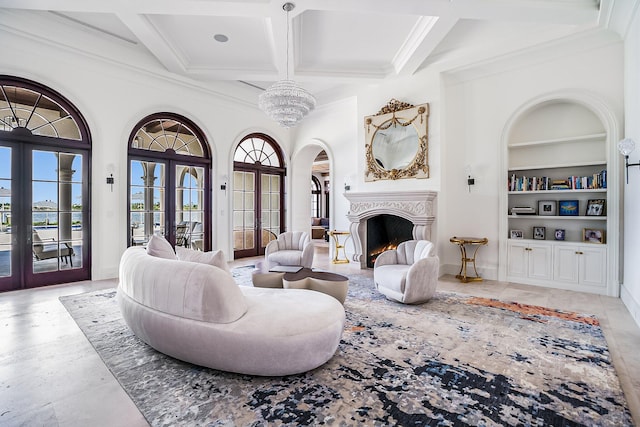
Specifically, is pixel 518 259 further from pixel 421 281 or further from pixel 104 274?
pixel 104 274

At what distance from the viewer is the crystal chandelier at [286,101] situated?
4.48m

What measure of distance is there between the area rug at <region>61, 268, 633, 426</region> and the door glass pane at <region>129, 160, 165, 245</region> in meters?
2.89

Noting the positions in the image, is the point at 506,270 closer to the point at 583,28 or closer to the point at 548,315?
the point at 548,315

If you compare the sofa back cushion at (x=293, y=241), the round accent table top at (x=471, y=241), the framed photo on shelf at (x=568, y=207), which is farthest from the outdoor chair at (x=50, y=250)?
the framed photo on shelf at (x=568, y=207)

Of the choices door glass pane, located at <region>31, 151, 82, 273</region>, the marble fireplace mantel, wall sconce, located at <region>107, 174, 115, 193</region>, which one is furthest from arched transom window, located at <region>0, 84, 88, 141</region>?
the marble fireplace mantel

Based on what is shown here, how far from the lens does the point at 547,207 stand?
16.7 feet

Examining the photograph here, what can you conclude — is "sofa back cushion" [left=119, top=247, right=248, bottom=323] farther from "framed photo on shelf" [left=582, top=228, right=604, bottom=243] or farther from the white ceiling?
"framed photo on shelf" [left=582, top=228, right=604, bottom=243]

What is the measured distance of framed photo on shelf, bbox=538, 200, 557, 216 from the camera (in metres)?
5.04

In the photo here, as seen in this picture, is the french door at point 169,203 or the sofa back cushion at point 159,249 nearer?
the sofa back cushion at point 159,249

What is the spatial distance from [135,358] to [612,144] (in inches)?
241

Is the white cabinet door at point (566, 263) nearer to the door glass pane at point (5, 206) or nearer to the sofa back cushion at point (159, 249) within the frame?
the sofa back cushion at point (159, 249)

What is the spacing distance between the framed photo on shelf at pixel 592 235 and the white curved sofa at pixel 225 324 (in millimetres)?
4392

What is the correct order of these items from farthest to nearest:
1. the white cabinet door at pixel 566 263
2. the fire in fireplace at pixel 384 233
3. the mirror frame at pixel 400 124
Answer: the fire in fireplace at pixel 384 233
the mirror frame at pixel 400 124
the white cabinet door at pixel 566 263

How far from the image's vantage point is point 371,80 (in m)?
6.20
